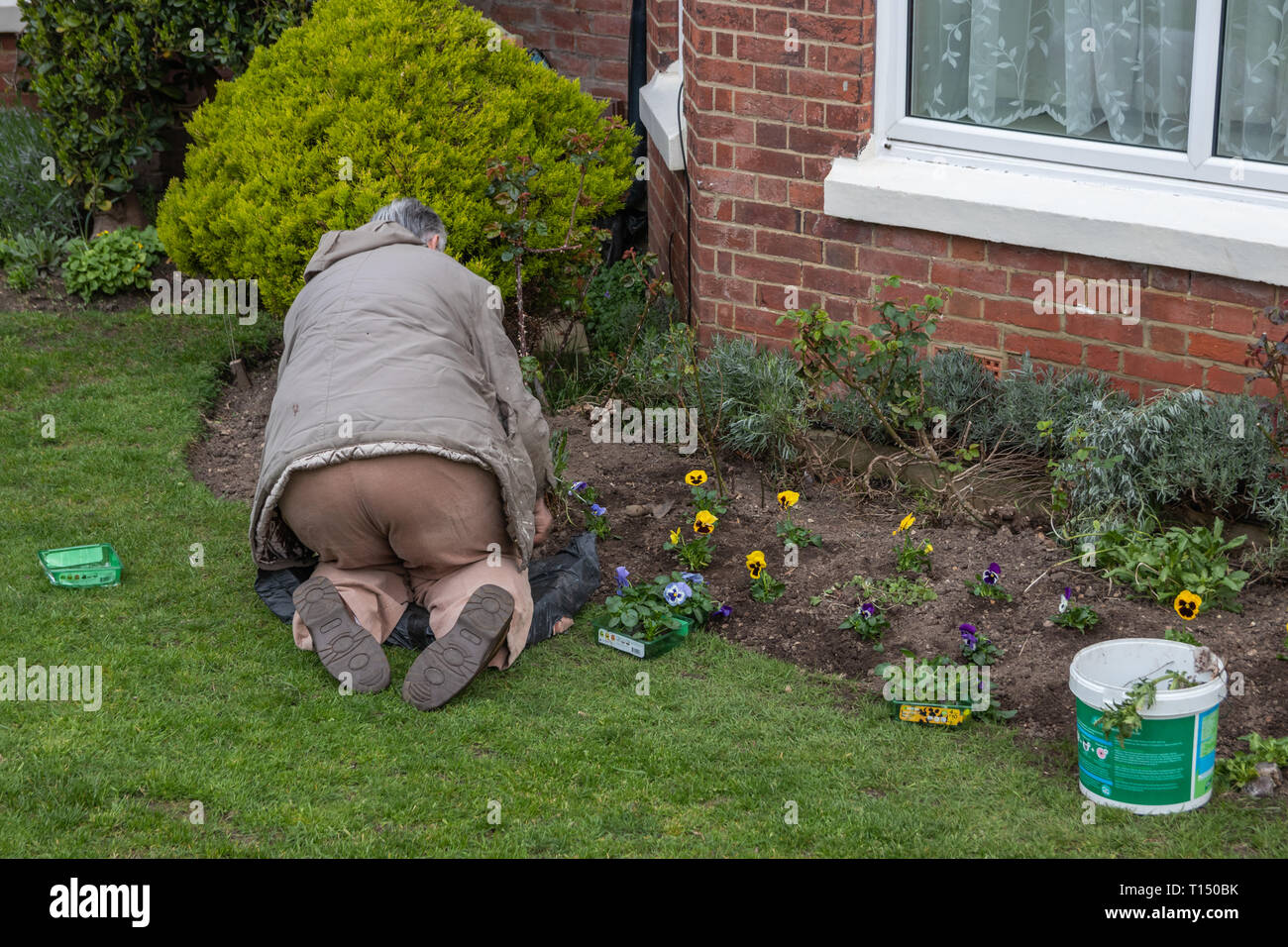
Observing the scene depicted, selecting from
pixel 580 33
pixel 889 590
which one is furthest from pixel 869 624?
pixel 580 33

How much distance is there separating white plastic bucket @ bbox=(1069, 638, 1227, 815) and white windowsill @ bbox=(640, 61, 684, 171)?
11.3 feet

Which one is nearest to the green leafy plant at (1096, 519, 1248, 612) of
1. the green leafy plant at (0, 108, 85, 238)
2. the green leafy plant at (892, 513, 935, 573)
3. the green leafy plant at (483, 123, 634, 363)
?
the green leafy plant at (892, 513, 935, 573)

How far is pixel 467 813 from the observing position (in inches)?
155

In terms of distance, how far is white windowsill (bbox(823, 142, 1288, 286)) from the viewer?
5.06 metres

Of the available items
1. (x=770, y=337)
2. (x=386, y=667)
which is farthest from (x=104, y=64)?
(x=386, y=667)

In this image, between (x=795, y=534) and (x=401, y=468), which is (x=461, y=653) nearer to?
(x=401, y=468)

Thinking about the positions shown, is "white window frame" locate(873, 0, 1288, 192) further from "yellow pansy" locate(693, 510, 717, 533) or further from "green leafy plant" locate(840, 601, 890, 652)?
"green leafy plant" locate(840, 601, 890, 652)

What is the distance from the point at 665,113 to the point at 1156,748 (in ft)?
13.2

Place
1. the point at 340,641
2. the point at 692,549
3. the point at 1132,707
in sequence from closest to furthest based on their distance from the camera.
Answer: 1. the point at 1132,707
2. the point at 340,641
3. the point at 692,549

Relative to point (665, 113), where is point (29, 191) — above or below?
below

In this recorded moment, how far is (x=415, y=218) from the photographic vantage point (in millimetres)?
5293

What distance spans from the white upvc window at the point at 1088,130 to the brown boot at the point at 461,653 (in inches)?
91.4

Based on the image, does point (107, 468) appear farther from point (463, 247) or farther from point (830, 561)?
point (830, 561)

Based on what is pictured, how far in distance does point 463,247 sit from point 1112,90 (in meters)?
2.61
